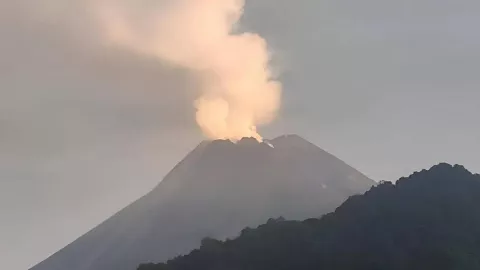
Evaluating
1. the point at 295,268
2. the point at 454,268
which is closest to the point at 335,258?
the point at 295,268

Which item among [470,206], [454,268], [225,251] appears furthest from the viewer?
[470,206]

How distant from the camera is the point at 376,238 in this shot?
96.4 meters

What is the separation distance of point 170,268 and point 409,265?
24.1 m

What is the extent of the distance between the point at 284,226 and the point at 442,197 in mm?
21779

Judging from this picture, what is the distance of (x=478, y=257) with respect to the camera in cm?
8912

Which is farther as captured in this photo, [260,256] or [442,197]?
[442,197]

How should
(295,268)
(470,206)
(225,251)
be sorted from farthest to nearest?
(470,206), (225,251), (295,268)

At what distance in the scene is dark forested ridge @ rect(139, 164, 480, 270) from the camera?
88.3 meters

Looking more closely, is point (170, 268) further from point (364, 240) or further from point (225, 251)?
point (364, 240)

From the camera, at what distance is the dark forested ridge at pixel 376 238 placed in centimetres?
8833

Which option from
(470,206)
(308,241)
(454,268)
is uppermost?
(470,206)

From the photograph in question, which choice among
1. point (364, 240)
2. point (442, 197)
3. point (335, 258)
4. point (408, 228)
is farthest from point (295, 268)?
point (442, 197)

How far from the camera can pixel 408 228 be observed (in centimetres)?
9994

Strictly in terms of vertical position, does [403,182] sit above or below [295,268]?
above
